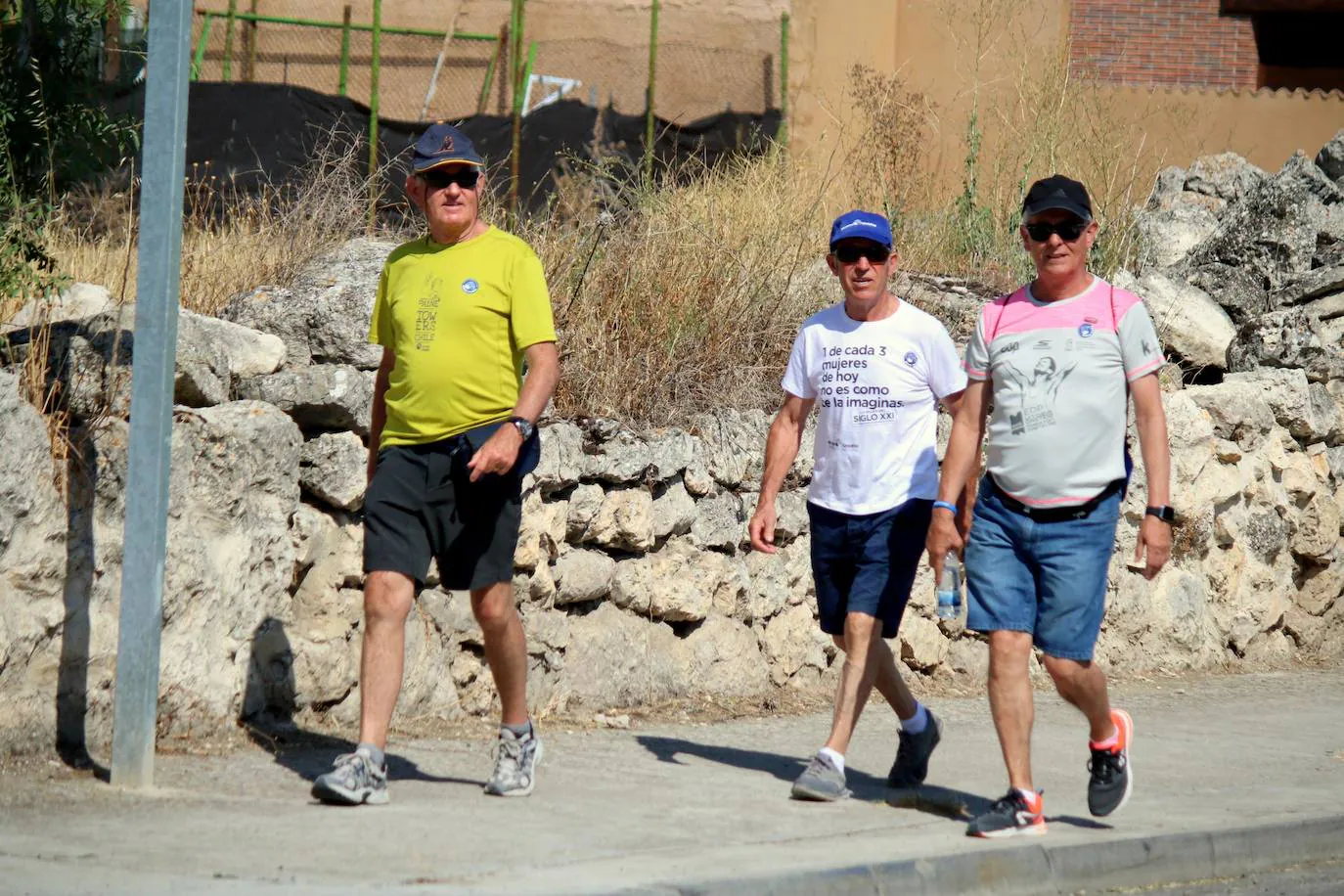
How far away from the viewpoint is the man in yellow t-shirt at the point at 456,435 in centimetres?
536

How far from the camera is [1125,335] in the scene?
5.32m

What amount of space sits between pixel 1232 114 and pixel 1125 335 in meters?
16.6

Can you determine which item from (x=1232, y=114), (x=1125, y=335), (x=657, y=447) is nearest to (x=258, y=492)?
(x=657, y=447)

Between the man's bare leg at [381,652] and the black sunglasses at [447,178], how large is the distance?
129 centimetres

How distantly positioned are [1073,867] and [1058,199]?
2.08m

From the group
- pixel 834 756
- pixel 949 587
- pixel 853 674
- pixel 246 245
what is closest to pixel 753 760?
pixel 834 756

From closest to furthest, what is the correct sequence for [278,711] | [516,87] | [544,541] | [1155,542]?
[1155,542] < [278,711] < [544,541] < [516,87]

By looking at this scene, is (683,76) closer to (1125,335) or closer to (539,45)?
(539,45)

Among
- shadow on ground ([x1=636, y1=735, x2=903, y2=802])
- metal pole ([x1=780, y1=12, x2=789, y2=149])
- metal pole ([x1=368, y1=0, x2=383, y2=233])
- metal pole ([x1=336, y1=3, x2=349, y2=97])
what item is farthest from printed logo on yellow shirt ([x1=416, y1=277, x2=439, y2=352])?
metal pole ([x1=780, y1=12, x2=789, y2=149])

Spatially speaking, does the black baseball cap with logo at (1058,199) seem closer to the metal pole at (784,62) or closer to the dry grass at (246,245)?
the dry grass at (246,245)

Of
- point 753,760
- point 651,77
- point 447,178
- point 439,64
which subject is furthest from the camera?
point 439,64

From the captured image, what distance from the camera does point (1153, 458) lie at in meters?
5.29

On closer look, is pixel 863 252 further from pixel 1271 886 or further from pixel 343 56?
pixel 343 56

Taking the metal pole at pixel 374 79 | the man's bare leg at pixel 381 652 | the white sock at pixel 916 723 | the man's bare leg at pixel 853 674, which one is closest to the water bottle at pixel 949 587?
the man's bare leg at pixel 853 674
